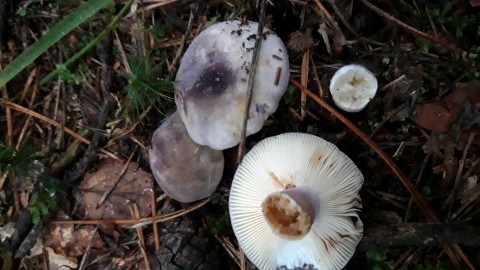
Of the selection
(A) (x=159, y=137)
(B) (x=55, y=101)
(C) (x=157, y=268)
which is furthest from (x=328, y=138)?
(B) (x=55, y=101)

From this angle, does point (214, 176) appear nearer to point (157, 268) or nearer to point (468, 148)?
point (157, 268)

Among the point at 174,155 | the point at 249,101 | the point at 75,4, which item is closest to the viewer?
the point at 249,101

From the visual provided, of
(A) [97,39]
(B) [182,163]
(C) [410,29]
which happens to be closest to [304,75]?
(C) [410,29]

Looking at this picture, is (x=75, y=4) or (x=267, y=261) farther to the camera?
(x=75, y=4)

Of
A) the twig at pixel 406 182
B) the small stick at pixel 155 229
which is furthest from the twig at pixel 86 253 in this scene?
the twig at pixel 406 182

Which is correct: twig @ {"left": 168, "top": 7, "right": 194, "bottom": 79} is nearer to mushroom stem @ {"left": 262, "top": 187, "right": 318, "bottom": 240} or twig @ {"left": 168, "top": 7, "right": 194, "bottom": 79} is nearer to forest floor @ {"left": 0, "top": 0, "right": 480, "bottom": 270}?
forest floor @ {"left": 0, "top": 0, "right": 480, "bottom": 270}

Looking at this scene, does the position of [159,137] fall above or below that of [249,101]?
below
